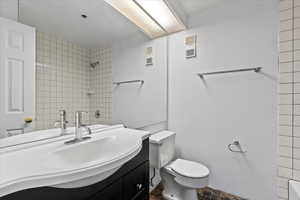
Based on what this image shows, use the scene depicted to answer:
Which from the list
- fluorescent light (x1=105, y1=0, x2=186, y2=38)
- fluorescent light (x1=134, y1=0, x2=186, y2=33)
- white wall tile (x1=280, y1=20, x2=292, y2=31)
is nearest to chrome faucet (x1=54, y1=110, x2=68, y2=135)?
fluorescent light (x1=105, y1=0, x2=186, y2=38)

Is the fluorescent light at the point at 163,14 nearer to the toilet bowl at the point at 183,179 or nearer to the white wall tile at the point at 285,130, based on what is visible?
the white wall tile at the point at 285,130

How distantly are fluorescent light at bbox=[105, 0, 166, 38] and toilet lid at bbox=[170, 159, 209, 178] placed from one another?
5.14ft

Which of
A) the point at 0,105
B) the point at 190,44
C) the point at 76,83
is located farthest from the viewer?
the point at 190,44

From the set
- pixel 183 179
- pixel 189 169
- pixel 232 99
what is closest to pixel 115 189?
pixel 183 179

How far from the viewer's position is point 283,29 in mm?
1241

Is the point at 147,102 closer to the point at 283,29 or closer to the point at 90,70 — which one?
the point at 90,70

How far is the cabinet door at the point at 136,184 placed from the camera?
Result: 81 centimetres

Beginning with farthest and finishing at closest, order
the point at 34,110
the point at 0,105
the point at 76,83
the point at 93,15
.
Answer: the point at 93,15 → the point at 76,83 → the point at 34,110 → the point at 0,105

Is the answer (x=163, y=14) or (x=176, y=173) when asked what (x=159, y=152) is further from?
(x=163, y=14)

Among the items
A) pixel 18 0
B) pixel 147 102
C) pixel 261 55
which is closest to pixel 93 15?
pixel 18 0

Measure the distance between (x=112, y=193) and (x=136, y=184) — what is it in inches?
10.0

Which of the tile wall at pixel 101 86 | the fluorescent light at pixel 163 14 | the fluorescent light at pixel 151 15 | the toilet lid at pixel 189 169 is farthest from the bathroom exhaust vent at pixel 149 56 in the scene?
the toilet lid at pixel 189 169

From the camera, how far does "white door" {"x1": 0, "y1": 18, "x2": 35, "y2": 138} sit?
64 centimetres

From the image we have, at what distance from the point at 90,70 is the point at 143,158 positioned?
0.78 m
